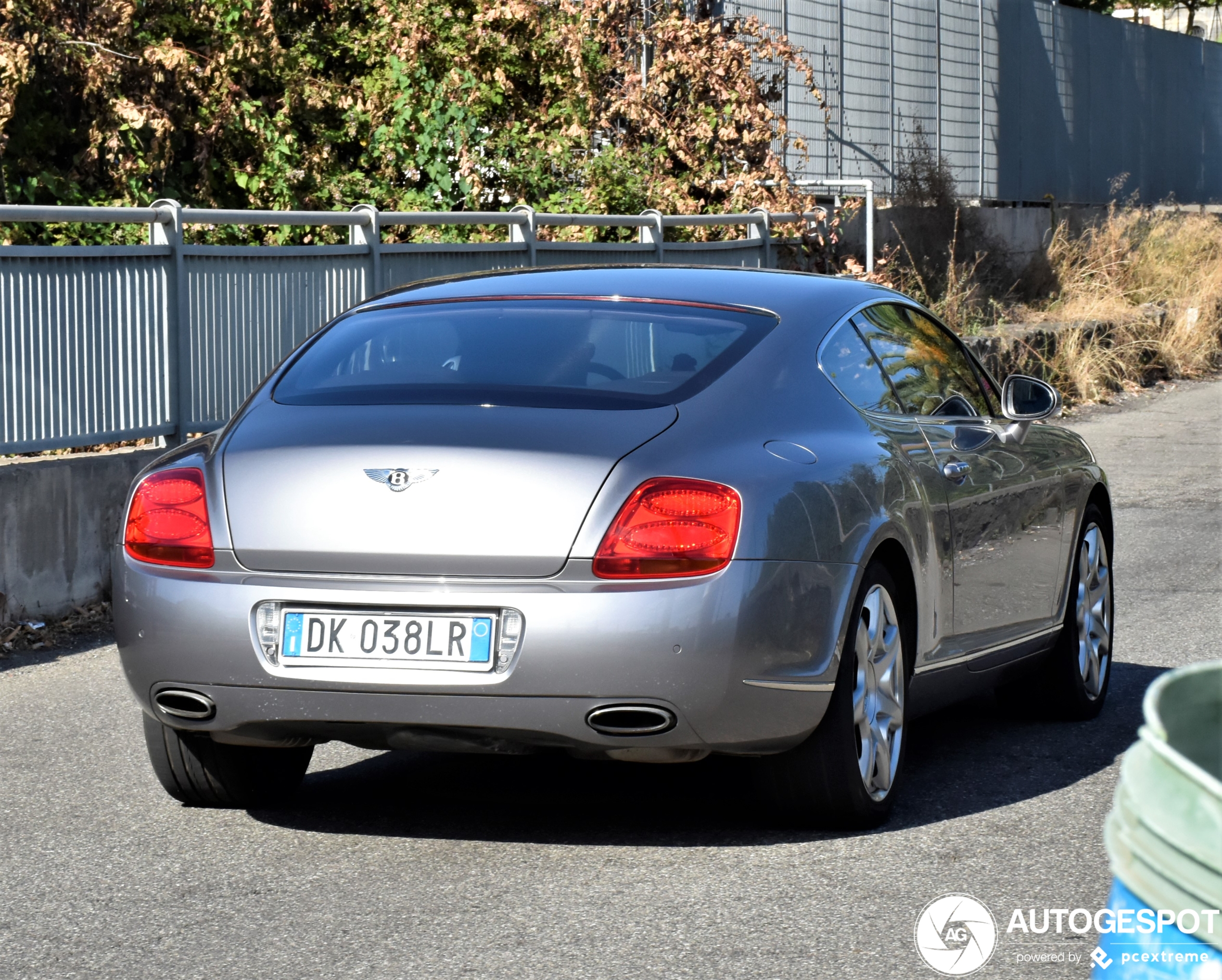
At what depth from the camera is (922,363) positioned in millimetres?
6188

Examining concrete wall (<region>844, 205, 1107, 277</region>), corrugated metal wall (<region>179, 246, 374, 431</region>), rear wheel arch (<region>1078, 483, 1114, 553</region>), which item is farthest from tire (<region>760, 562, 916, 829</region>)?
concrete wall (<region>844, 205, 1107, 277</region>)

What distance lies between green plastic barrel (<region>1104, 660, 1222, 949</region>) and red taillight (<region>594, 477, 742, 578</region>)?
240cm

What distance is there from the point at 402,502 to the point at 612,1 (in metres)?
14.2

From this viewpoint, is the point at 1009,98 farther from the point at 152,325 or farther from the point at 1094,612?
the point at 1094,612

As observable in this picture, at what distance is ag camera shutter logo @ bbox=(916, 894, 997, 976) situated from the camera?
4.05 m

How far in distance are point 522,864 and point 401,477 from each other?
1018mm

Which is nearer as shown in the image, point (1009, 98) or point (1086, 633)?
point (1086, 633)

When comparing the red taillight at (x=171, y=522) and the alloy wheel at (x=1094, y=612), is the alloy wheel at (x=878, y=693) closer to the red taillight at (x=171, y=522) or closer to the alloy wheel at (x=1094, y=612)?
the alloy wheel at (x=1094, y=612)

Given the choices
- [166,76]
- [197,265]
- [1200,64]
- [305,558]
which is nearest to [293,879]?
[305,558]

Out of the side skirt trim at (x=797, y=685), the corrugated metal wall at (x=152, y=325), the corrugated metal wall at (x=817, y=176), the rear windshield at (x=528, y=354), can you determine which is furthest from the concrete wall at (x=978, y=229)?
the side skirt trim at (x=797, y=685)

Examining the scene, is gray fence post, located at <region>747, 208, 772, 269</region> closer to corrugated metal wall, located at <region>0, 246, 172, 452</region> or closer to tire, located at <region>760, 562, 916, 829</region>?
corrugated metal wall, located at <region>0, 246, 172, 452</region>

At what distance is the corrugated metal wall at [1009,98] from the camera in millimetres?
21922

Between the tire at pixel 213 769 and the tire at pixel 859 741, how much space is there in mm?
1315

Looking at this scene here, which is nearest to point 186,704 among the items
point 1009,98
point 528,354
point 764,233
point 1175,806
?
point 528,354
